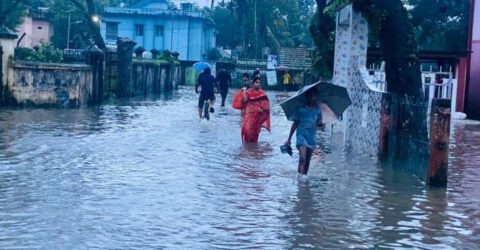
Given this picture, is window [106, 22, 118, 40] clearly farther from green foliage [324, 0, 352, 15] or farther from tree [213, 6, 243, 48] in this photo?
green foliage [324, 0, 352, 15]

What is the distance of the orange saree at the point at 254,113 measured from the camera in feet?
57.9

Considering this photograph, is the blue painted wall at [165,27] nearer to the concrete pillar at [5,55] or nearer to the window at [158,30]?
the window at [158,30]

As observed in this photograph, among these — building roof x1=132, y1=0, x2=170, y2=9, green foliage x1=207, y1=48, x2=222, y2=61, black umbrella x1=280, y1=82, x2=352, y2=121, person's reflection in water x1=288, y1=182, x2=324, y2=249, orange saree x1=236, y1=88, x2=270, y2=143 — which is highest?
building roof x1=132, y1=0, x2=170, y2=9

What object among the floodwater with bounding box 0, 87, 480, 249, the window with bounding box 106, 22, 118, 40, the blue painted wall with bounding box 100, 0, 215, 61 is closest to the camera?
the floodwater with bounding box 0, 87, 480, 249

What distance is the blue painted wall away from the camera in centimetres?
6912

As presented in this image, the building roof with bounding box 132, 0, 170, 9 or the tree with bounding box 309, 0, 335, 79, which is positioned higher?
the building roof with bounding box 132, 0, 170, 9

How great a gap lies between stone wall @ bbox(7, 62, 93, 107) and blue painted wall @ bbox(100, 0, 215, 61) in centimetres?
4043

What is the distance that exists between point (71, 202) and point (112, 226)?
5.14 ft

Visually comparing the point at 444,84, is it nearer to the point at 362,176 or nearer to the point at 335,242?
the point at 362,176

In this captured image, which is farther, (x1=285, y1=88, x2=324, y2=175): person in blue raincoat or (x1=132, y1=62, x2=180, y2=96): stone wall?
(x1=132, y1=62, x2=180, y2=96): stone wall

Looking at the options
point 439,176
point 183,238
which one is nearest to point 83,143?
point 439,176

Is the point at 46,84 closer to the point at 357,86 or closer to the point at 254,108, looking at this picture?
the point at 254,108

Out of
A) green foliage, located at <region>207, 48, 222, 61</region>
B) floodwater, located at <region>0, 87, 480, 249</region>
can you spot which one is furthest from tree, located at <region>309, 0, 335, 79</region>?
green foliage, located at <region>207, 48, 222, 61</region>

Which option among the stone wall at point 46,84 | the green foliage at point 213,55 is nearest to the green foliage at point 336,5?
the stone wall at point 46,84
